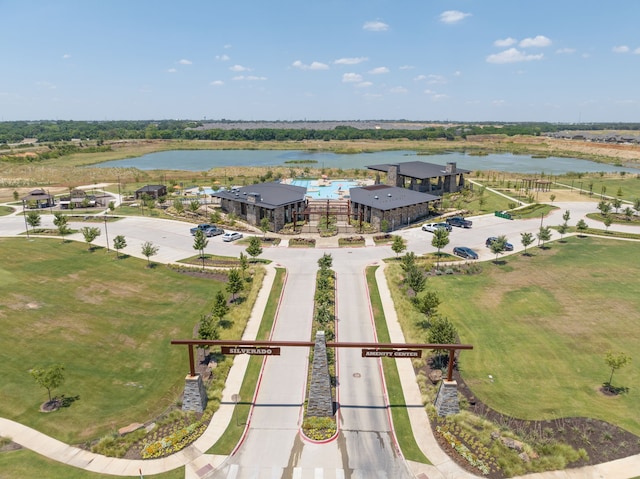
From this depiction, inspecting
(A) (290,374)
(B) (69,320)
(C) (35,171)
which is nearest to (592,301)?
(A) (290,374)

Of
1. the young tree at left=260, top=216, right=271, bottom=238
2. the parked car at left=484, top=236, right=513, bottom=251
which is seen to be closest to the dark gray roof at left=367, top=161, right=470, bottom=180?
the parked car at left=484, top=236, right=513, bottom=251

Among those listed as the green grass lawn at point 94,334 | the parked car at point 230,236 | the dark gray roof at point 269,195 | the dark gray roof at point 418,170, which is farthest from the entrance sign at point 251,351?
the dark gray roof at point 418,170

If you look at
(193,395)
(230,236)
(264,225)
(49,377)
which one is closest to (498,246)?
(264,225)

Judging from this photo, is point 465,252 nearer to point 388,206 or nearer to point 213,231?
point 388,206

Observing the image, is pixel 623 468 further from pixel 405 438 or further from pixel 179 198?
pixel 179 198

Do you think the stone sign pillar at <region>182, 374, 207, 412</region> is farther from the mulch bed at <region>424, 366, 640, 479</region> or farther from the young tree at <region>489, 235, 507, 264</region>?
the young tree at <region>489, 235, 507, 264</region>

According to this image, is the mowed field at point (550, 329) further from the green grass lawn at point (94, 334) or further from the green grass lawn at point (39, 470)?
the green grass lawn at point (94, 334)

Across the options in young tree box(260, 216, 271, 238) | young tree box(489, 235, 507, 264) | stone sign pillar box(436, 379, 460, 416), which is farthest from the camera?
young tree box(260, 216, 271, 238)
